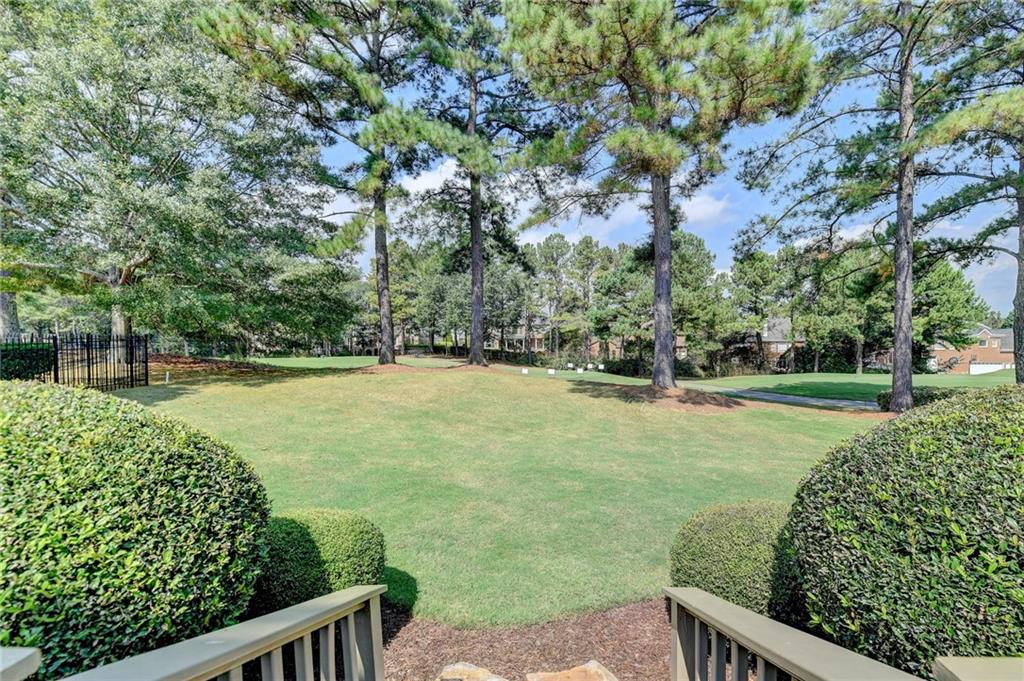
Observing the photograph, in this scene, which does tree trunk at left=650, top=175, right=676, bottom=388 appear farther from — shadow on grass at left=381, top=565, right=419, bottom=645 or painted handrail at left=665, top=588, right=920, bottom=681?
painted handrail at left=665, top=588, right=920, bottom=681

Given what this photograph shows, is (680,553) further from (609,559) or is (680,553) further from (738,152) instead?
(738,152)

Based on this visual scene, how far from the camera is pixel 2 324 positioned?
12094 mm

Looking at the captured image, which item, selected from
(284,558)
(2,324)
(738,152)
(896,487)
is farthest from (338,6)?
(896,487)

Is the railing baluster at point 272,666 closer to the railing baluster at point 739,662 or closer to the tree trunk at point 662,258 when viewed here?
the railing baluster at point 739,662

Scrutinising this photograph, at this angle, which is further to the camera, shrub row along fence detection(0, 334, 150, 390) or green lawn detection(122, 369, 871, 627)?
shrub row along fence detection(0, 334, 150, 390)

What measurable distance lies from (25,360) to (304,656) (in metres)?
11.4

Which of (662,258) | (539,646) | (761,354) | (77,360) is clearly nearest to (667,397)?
(662,258)

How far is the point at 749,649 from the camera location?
1305 mm

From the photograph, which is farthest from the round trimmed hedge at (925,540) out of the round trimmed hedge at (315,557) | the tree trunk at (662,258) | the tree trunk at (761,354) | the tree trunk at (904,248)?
the tree trunk at (761,354)

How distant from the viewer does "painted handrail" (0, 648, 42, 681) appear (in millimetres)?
906

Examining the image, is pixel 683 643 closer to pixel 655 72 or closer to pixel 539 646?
pixel 539 646

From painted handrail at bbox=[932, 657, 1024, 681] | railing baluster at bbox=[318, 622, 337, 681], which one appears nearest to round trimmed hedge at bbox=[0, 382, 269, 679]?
railing baluster at bbox=[318, 622, 337, 681]

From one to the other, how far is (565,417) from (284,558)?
25.1ft

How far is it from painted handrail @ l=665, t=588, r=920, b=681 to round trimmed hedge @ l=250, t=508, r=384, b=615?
1.88m
